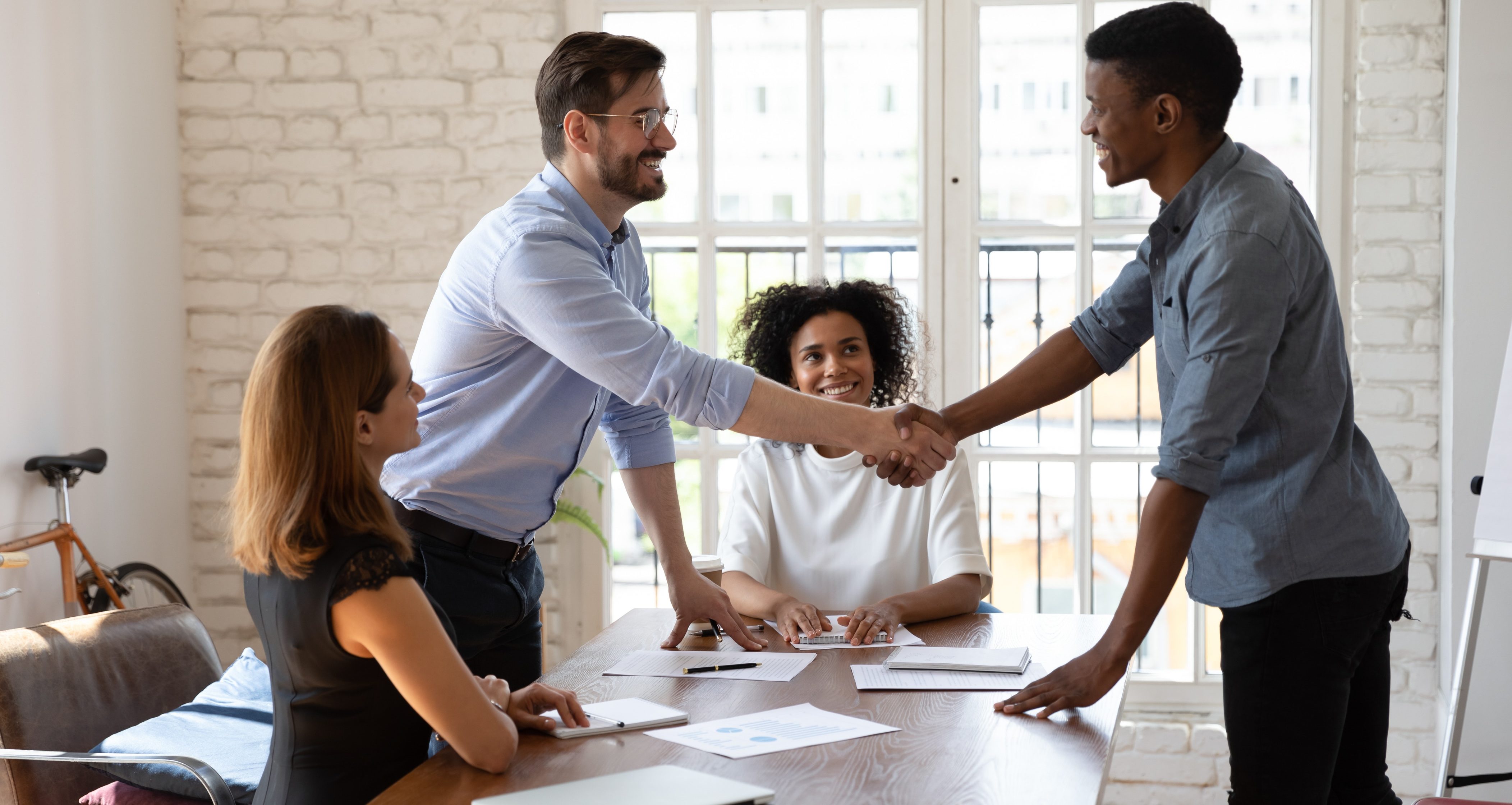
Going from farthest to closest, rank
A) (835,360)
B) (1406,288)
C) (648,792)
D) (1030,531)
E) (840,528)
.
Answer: (1030,531)
(1406,288)
(835,360)
(840,528)
(648,792)

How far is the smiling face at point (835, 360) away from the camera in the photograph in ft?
8.95

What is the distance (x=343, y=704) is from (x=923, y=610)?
109 cm

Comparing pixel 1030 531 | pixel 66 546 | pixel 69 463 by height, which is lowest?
pixel 1030 531

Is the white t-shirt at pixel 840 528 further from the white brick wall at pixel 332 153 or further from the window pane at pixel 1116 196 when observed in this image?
the white brick wall at pixel 332 153

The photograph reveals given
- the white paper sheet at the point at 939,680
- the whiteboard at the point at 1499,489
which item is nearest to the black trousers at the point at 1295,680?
the white paper sheet at the point at 939,680

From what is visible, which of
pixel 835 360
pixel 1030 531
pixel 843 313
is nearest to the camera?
pixel 835 360

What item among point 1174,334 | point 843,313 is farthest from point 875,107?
point 1174,334

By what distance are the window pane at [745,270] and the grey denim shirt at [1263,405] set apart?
2.07m

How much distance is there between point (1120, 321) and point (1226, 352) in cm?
51

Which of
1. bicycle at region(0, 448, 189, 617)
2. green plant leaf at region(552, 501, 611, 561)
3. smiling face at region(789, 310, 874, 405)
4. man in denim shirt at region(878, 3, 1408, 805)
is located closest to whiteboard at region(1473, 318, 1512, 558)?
man in denim shirt at region(878, 3, 1408, 805)

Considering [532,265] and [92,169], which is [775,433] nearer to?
[532,265]

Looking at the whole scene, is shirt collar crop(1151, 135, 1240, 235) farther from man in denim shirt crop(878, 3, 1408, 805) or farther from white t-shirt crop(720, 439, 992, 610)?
white t-shirt crop(720, 439, 992, 610)

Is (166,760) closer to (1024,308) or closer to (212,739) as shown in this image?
(212,739)

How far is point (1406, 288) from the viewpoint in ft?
10.7
